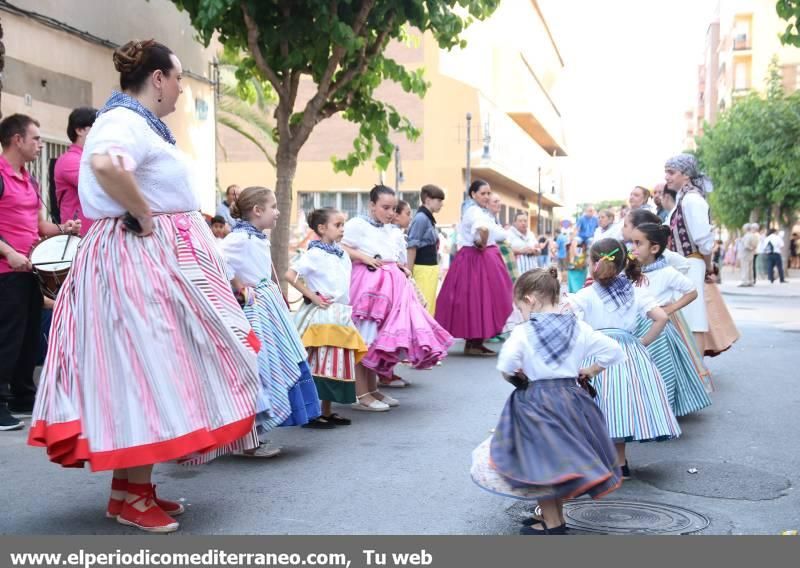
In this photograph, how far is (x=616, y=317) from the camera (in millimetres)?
5828

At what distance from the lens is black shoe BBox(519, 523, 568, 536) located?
444 centimetres

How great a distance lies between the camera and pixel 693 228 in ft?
27.7

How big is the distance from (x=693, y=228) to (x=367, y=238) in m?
2.59

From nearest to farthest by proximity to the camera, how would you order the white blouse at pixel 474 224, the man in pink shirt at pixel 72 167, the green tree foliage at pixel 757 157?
the man in pink shirt at pixel 72 167, the white blouse at pixel 474 224, the green tree foliage at pixel 757 157

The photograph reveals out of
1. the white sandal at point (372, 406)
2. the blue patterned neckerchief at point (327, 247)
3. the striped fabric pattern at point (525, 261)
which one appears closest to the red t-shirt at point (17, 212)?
the blue patterned neckerchief at point (327, 247)

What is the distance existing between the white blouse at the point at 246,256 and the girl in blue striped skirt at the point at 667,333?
2375mm

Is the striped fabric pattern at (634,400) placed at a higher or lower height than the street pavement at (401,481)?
higher

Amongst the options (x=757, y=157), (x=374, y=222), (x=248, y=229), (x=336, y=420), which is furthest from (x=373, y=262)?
(x=757, y=157)

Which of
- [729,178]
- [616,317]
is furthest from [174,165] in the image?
[729,178]

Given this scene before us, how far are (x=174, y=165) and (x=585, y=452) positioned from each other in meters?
2.10

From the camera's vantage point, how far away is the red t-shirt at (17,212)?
6.99 meters

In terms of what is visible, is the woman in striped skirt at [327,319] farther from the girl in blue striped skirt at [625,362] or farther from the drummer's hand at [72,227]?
the girl in blue striped skirt at [625,362]

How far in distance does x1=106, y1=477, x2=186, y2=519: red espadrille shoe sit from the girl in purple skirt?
1418 mm

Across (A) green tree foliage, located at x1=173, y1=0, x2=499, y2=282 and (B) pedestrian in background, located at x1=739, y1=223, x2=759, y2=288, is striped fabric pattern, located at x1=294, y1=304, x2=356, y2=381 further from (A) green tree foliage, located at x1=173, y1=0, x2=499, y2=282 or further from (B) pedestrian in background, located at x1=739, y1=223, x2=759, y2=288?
(B) pedestrian in background, located at x1=739, y1=223, x2=759, y2=288
